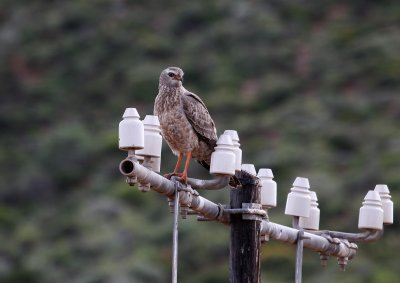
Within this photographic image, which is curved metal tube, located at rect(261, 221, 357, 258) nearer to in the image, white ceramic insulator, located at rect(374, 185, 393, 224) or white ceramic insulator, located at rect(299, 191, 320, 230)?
white ceramic insulator, located at rect(299, 191, 320, 230)

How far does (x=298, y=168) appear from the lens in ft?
121

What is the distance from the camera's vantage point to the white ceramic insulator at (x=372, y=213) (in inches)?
463

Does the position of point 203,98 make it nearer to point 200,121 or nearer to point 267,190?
point 267,190

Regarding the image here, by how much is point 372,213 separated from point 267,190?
44.8 inches

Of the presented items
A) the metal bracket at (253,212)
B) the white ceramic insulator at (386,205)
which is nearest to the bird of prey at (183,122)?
the metal bracket at (253,212)

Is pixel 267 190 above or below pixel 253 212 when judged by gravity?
above

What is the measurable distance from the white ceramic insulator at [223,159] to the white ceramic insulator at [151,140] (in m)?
0.48

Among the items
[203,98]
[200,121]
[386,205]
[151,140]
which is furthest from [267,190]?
[203,98]

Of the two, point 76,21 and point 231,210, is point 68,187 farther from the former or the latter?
point 231,210

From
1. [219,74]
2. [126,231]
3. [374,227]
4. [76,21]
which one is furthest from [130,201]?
[374,227]

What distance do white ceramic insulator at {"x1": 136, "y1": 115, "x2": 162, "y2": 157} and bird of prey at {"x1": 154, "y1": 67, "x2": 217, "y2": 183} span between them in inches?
39.8

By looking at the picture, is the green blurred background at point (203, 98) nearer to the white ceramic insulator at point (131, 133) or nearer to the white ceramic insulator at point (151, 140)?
the white ceramic insulator at point (151, 140)

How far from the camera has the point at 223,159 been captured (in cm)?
997

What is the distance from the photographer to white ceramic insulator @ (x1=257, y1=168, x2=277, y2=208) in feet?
36.1
